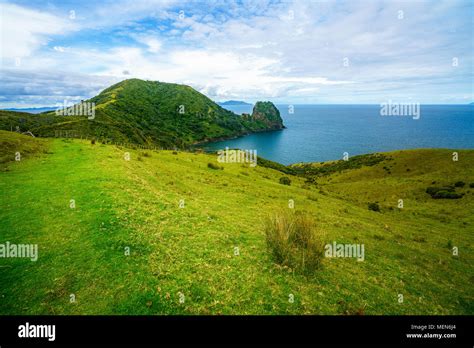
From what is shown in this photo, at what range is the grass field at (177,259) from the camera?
8398 millimetres

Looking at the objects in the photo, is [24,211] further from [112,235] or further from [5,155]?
[5,155]

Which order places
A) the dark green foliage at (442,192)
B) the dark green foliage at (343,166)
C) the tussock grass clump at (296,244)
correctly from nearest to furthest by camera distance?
the tussock grass clump at (296,244), the dark green foliage at (442,192), the dark green foliage at (343,166)

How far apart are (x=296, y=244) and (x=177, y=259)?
558cm

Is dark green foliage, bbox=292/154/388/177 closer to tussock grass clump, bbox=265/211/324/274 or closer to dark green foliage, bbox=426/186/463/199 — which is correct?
dark green foliage, bbox=426/186/463/199

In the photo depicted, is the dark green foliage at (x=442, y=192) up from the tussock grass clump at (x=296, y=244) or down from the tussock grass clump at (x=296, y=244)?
down

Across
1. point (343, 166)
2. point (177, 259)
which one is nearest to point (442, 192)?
point (343, 166)

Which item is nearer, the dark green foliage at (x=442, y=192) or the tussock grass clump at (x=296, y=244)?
the tussock grass clump at (x=296, y=244)

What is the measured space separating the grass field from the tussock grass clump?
432mm

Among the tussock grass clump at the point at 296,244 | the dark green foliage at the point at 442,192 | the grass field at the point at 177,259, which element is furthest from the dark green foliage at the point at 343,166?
the tussock grass clump at the point at 296,244

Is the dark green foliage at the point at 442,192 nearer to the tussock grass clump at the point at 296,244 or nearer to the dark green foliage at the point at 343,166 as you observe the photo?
the dark green foliage at the point at 343,166

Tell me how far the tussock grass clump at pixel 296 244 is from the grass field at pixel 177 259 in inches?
17.0

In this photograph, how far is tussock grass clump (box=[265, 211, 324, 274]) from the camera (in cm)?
1080

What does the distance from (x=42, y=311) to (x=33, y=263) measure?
3.12 metres

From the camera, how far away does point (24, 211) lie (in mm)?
14578
